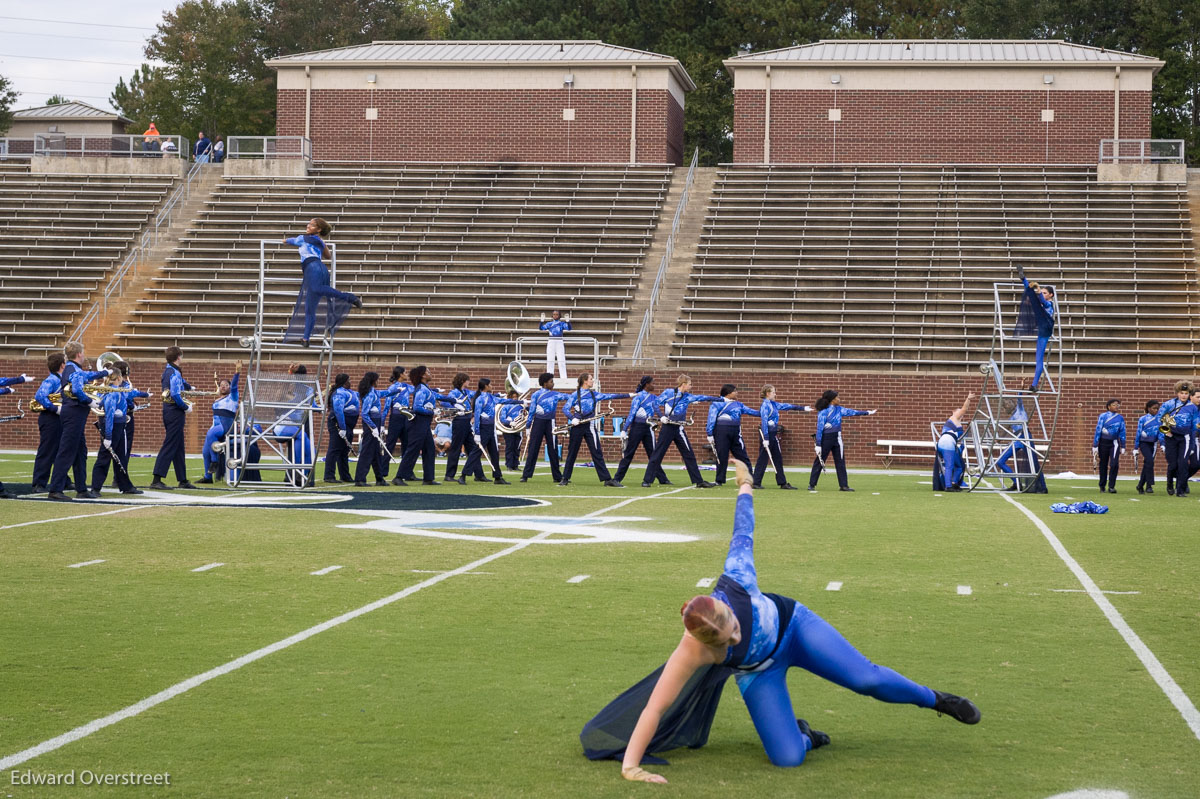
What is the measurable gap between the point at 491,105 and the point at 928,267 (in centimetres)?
1474

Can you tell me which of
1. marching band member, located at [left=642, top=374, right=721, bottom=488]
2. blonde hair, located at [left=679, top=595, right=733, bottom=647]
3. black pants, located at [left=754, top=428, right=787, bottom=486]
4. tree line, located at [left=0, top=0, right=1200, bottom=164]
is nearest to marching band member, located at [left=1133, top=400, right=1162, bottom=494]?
black pants, located at [left=754, top=428, right=787, bottom=486]

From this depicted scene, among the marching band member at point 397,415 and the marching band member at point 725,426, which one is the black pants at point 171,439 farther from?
the marching band member at point 725,426

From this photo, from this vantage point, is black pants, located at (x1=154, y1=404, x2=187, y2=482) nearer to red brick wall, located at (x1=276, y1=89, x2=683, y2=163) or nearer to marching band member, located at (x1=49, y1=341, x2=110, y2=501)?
marching band member, located at (x1=49, y1=341, x2=110, y2=501)

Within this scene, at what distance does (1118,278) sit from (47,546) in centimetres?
2626

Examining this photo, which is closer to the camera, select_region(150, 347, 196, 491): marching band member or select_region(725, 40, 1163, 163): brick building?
select_region(150, 347, 196, 491): marching band member

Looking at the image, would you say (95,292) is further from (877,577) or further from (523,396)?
(877,577)

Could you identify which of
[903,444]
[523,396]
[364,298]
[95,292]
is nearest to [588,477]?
[523,396]

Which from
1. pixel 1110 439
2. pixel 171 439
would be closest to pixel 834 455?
pixel 1110 439

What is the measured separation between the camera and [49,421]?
16938mm

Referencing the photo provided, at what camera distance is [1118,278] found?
31.8 metres

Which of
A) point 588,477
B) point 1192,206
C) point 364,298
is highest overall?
point 1192,206

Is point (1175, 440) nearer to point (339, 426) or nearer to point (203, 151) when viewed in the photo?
point (339, 426)

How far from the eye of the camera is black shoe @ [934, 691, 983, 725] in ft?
19.9

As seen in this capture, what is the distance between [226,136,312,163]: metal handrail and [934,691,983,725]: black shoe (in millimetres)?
35982
